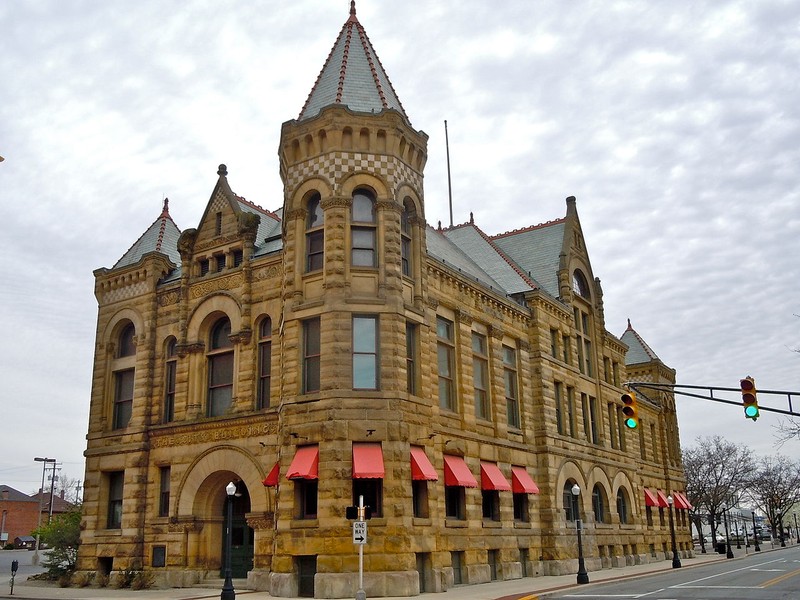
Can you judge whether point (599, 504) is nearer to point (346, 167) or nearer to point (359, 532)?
point (346, 167)

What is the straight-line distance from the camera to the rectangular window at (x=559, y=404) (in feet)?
→ 131

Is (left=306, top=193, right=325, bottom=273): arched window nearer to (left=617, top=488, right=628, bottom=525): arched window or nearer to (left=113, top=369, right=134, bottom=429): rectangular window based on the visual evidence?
(left=113, top=369, right=134, bottom=429): rectangular window

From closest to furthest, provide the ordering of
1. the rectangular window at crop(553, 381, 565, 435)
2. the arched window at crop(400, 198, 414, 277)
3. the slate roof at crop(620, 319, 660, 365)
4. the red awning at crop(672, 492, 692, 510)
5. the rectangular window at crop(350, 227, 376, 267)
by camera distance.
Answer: the rectangular window at crop(350, 227, 376, 267), the arched window at crop(400, 198, 414, 277), the rectangular window at crop(553, 381, 565, 435), the red awning at crop(672, 492, 692, 510), the slate roof at crop(620, 319, 660, 365)

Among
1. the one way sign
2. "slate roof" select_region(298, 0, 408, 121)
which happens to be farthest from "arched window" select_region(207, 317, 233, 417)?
the one way sign

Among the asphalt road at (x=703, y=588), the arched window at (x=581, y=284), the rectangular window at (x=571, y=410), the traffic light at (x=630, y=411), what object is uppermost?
the arched window at (x=581, y=284)

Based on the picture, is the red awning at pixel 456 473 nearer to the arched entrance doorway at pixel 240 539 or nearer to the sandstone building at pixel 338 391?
the sandstone building at pixel 338 391

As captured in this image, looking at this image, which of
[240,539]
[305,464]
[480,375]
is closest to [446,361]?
[480,375]

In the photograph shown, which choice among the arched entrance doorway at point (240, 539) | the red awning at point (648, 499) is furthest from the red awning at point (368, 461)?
the red awning at point (648, 499)

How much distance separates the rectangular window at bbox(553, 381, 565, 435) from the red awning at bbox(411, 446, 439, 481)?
14339 millimetres

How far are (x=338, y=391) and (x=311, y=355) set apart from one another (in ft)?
7.04

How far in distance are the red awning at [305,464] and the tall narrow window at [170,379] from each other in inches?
384

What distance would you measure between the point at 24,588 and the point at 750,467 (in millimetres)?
86872

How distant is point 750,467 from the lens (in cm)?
9606

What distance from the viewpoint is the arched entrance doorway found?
3102 cm
